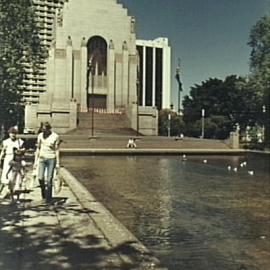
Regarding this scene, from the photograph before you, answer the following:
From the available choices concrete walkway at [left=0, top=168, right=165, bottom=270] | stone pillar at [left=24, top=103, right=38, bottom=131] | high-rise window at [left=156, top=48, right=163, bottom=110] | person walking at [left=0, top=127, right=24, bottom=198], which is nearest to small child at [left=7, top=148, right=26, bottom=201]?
person walking at [left=0, top=127, right=24, bottom=198]

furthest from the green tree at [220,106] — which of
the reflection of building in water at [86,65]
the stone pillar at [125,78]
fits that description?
the stone pillar at [125,78]

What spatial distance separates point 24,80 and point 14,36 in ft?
1.30

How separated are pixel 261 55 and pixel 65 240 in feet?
7.02

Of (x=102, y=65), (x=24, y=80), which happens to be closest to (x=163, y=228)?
(x=102, y=65)

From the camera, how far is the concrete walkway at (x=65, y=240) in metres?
3.05

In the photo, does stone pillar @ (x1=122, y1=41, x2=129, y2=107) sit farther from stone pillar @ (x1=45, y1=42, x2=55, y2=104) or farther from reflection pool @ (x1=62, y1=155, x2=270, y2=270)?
reflection pool @ (x1=62, y1=155, x2=270, y2=270)

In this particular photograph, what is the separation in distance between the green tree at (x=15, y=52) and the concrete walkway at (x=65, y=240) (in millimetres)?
788

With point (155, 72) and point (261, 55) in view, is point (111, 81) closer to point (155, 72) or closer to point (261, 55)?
point (261, 55)

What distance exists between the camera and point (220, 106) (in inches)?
162

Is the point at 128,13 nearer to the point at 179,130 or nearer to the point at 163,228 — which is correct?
the point at 179,130

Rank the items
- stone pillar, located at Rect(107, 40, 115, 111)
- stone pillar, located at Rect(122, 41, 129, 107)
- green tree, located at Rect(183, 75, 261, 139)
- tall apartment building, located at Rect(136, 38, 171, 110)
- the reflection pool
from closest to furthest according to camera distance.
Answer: tall apartment building, located at Rect(136, 38, 171, 110) → green tree, located at Rect(183, 75, 261, 139) → the reflection pool → stone pillar, located at Rect(107, 40, 115, 111) → stone pillar, located at Rect(122, 41, 129, 107)

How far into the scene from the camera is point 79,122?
14.3ft

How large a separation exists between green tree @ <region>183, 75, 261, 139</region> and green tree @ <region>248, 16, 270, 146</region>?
0.51 feet

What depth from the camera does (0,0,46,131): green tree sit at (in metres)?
3.13
